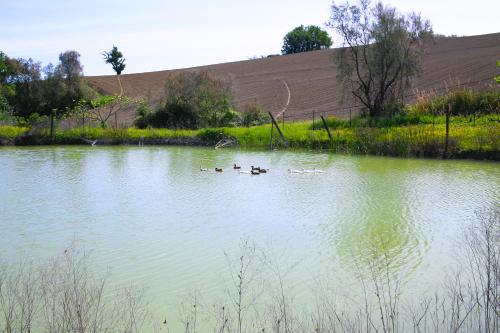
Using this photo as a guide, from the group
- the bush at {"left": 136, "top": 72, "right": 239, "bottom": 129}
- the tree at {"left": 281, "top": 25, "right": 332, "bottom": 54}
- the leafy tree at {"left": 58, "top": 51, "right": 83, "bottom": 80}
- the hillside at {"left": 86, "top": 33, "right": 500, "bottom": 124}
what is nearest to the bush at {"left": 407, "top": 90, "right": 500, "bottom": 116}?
the hillside at {"left": 86, "top": 33, "right": 500, "bottom": 124}

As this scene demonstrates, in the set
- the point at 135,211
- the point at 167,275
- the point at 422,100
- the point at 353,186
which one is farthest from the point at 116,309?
the point at 422,100

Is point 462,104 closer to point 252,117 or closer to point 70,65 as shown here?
point 252,117

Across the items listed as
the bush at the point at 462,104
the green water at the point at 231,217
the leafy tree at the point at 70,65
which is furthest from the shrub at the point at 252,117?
the leafy tree at the point at 70,65

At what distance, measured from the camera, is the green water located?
372 inches

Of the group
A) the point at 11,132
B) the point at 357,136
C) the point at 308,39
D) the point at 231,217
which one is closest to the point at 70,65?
the point at 11,132


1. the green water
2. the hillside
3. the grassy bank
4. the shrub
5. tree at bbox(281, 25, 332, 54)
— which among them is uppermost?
tree at bbox(281, 25, 332, 54)

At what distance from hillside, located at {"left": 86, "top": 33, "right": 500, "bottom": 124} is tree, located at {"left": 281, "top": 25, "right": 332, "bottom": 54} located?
1422 inches

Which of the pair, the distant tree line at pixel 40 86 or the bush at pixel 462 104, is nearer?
the bush at pixel 462 104

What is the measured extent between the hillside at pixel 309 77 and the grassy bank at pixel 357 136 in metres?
6.75

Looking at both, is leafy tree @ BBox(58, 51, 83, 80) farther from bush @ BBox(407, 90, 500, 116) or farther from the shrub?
bush @ BBox(407, 90, 500, 116)

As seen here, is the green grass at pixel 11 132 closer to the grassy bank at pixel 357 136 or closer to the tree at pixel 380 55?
the grassy bank at pixel 357 136

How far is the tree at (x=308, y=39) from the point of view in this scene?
106m

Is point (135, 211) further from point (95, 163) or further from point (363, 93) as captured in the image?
point (363, 93)

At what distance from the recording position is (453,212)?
45.4ft
